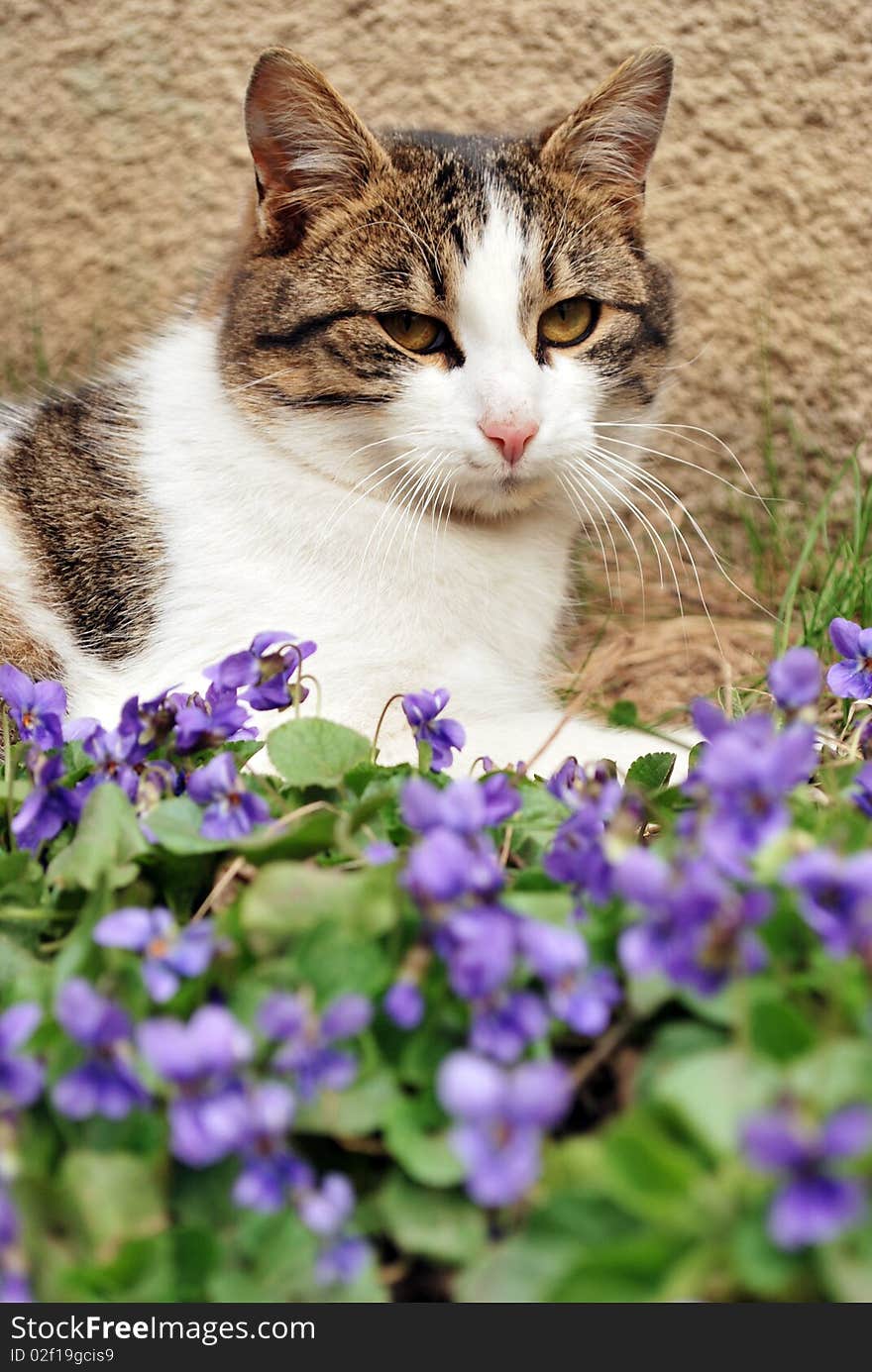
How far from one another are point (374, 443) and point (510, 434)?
10.3 inches

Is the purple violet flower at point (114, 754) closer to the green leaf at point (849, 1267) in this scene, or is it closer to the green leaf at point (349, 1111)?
the green leaf at point (349, 1111)

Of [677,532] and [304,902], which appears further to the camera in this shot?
[677,532]

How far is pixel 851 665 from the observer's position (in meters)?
1.40

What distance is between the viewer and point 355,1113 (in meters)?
0.79

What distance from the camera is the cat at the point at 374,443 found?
1.90 metres

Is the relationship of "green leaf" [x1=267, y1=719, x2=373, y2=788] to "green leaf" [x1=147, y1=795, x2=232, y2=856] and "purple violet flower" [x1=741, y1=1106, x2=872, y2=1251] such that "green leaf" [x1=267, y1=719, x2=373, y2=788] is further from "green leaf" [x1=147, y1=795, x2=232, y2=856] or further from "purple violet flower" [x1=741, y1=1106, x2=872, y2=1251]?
"purple violet flower" [x1=741, y1=1106, x2=872, y2=1251]

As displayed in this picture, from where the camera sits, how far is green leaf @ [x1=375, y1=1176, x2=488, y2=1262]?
0.76m

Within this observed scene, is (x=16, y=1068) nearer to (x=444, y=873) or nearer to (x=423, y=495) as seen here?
(x=444, y=873)

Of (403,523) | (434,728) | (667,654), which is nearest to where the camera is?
(434,728)

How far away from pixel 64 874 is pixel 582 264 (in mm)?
1381

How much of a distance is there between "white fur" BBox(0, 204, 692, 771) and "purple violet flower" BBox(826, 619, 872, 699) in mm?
529

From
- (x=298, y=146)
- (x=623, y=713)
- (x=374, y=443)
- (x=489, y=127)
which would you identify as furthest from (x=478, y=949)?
(x=489, y=127)
